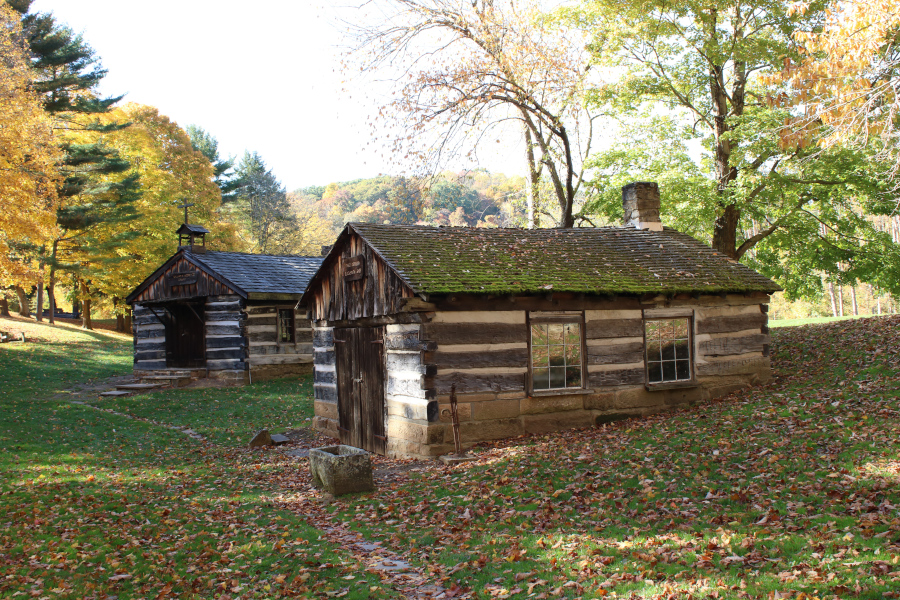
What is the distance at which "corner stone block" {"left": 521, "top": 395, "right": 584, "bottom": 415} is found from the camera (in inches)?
480

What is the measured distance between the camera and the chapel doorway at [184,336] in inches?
927

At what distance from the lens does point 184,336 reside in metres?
24.1

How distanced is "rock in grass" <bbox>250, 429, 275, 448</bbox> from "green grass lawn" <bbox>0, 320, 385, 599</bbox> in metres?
0.31

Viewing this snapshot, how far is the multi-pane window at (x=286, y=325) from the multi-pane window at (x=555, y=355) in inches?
521

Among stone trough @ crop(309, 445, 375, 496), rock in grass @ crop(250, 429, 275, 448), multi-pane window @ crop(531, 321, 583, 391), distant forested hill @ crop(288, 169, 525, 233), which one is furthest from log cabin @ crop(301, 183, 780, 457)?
distant forested hill @ crop(288, 169, 525, 233)

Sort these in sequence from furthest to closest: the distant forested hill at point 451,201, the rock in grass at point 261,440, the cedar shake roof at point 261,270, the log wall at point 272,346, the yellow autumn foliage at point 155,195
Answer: the yellow autumn foliage at point 155,195 < the cedar shake roof at point 261,270 < the log wall at point 272,346 < the distant forested hill at point 451,201 < the rock in grass at point 261,440

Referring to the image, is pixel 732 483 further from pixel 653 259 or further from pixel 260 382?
pixel 260 382

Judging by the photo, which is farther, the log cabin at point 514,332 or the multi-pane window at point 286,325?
the multi-pane window at point 286,325

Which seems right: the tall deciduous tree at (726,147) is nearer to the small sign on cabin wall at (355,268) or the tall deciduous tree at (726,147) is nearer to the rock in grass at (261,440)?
the small sign on cabin wall at (355,268)

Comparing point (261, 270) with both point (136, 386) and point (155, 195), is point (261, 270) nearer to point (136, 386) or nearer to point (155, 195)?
point (136, 386)

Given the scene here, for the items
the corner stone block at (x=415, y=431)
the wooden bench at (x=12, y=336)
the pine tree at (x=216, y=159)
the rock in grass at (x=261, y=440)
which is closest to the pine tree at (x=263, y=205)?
the pine tree at (x=216, y=159)

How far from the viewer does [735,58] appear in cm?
1795

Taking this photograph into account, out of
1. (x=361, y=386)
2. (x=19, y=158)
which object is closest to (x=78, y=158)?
(x=19, y=158)

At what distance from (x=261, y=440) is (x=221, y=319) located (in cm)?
996
